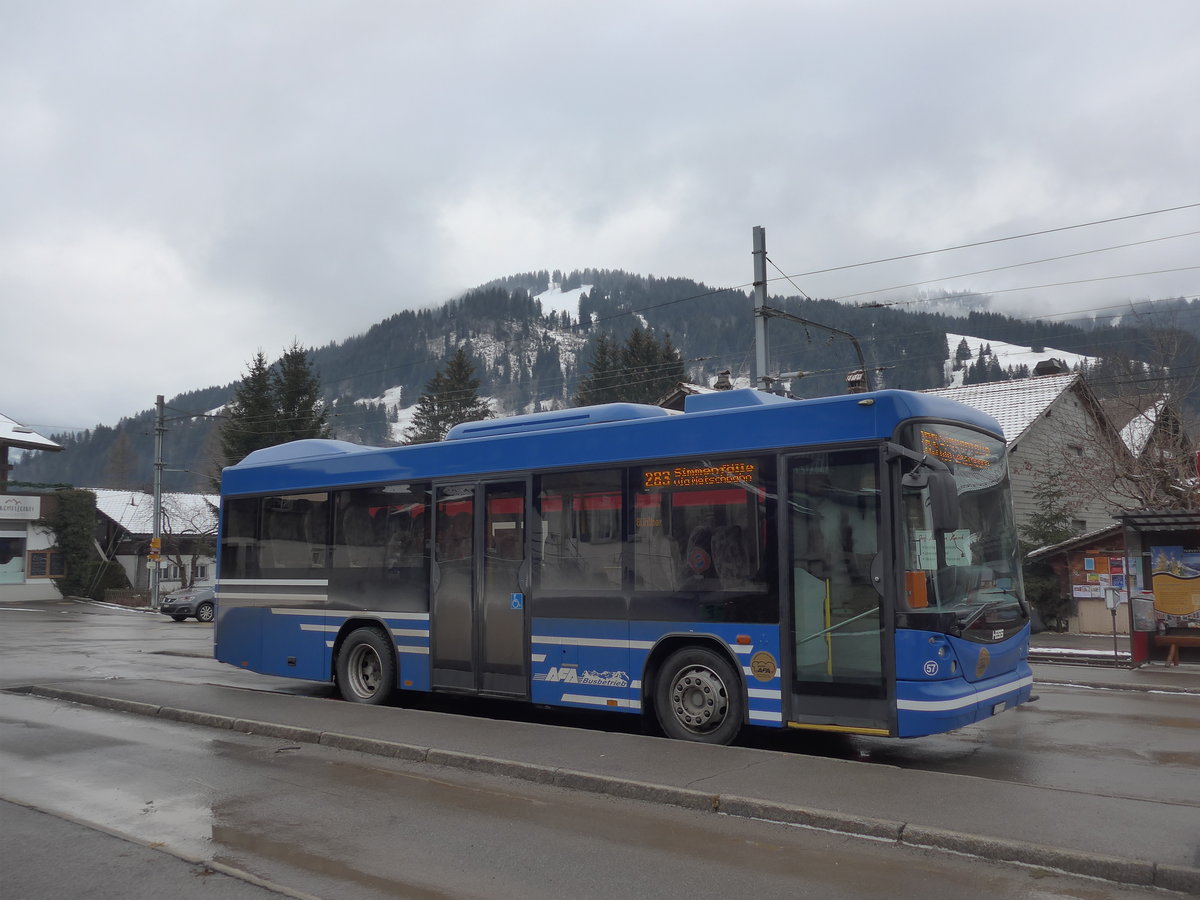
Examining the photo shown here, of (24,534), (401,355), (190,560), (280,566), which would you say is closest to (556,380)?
(401,355)

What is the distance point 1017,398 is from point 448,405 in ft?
127

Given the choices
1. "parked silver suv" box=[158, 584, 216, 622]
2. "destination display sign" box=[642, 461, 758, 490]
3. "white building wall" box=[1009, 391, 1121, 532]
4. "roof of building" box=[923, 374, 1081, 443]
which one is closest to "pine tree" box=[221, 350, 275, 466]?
"parked silver suv" box=[158, 584, 216, 622]

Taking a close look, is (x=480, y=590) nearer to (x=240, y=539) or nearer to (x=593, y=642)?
(x=593, y=642)

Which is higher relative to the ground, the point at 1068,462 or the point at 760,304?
the point at 760,304

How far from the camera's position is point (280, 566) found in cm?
1352

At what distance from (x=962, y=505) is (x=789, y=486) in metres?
1.46

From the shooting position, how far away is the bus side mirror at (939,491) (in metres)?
8.04

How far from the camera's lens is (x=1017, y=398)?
3803 cm

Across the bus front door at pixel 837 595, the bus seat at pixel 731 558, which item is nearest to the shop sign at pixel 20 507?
the bus seat at pixel 731 558

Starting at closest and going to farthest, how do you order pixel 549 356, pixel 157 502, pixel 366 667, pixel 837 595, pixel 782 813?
pixel 782 813 < pixel 837 595 < pixel 366 667 < pixel 157 502 < pixel 549 356

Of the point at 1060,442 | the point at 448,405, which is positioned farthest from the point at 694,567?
the point at 448,405

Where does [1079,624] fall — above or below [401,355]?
below

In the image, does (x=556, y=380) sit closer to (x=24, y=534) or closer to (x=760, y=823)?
(x=24, y=534)

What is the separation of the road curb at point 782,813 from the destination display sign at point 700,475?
9.55 feet
